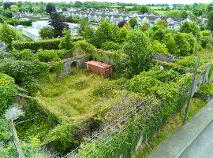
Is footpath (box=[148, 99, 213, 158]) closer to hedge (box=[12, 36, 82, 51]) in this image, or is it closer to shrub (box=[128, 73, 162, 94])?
shrub (box=[128, 73, 162, 94])

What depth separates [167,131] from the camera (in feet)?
51.2

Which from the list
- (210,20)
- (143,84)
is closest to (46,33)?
(143,84)

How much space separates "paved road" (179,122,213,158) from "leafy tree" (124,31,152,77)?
338 inches

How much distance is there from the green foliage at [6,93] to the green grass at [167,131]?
31.7ft

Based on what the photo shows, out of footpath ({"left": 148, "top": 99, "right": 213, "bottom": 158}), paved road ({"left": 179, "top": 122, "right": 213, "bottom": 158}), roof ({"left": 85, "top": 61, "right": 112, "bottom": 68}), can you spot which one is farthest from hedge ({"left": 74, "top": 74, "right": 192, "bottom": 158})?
roof ({"left": 85, "top": 61, "right": 112, "bottom": 68})

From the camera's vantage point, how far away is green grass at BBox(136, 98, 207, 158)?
13.7m

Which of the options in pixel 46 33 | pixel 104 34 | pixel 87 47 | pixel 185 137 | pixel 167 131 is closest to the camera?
pixel 185 137

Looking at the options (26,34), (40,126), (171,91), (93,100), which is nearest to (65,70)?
(93,100)

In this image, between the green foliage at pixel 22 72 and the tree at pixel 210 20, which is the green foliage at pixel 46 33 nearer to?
the green foliage at pixel 22 72

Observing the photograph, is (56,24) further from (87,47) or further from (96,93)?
(96,93)

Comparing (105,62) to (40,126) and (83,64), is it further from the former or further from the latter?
(40,126)

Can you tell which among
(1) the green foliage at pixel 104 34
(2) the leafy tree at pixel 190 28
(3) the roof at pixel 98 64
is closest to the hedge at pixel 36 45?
(1) the green foliage at pixel 104 34

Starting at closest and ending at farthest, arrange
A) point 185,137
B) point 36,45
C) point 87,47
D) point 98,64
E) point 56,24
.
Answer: point 185,137
point 98,64
point 87,47
point 36,45
point 56,24

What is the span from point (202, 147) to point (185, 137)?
→ 47.5 inches
